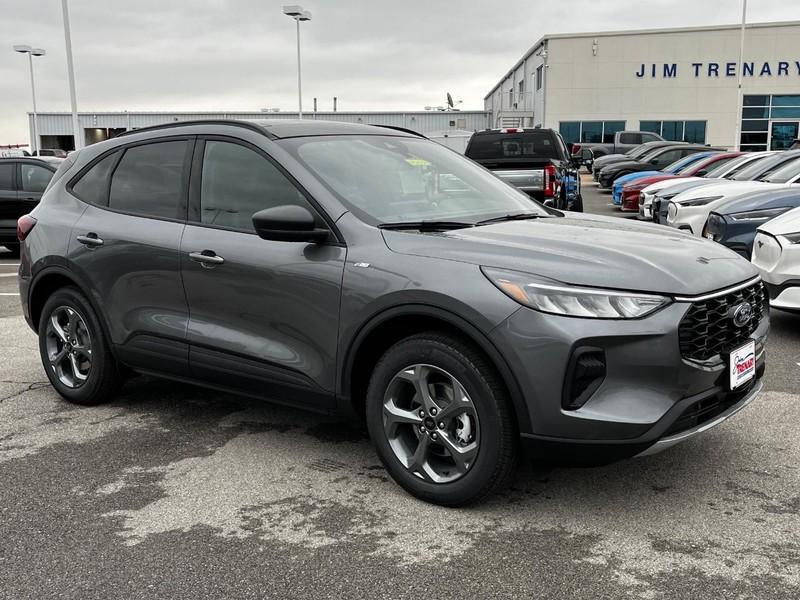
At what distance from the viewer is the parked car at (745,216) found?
299 inches

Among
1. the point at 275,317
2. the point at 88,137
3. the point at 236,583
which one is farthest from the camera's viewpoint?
the point at 88,137

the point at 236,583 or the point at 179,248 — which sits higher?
the point at 179,248

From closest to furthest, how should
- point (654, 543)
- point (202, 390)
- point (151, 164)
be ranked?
point (654, 543)
point (151, 164)
point (202, 390)

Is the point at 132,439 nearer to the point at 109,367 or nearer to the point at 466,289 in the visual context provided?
the point at 109,367

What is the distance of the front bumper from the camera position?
3.03 metres

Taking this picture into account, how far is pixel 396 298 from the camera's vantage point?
3.42m

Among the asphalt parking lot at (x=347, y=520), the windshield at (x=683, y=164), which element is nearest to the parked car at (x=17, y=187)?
the asphalt parking lot at (x=347, y=520)

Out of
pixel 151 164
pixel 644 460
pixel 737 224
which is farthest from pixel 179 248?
pixel 737 224

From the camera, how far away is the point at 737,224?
7648 millimetres

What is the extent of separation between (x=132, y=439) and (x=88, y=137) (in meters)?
61.5

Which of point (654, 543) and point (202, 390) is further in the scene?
point (202, 390)

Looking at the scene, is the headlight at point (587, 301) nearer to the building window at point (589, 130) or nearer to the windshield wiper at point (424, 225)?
the windshield wiper at point (424, 225)

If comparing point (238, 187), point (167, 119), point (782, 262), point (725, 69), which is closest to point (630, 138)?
point (725, 69)

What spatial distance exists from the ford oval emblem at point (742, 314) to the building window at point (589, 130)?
43425 millimetres
